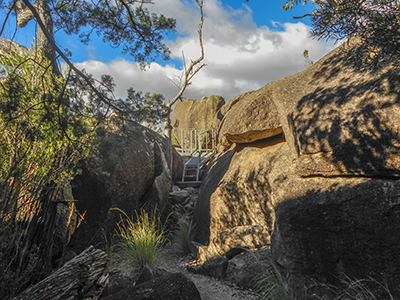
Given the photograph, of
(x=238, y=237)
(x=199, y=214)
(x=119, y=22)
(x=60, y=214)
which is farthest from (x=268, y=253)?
(x=119, y=22)

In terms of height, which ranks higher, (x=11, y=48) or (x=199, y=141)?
(x=11, y=48)

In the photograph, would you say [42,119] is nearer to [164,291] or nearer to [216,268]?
[164,291]

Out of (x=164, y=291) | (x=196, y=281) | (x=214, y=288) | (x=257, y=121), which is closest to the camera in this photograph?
(x=164, y=291)

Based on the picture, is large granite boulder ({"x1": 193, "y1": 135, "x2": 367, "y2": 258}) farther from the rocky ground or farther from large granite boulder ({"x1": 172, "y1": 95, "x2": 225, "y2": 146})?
large granite boulder ({"x1": 172, "y1": 95, "x2": 225, "y2": 146})

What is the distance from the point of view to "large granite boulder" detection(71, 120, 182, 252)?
5625 millimetres

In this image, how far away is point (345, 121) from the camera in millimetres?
3350

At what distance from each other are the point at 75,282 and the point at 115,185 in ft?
10.2

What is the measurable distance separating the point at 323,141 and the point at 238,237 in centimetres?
240

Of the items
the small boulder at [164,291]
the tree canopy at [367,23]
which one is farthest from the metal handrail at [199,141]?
the tree canopy at [367,23]

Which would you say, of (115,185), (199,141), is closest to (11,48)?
(115,185)

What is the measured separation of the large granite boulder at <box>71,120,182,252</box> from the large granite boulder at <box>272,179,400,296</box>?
11.0 feet

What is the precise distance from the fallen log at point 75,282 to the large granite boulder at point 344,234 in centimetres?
245

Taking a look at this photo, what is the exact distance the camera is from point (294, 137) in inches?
159

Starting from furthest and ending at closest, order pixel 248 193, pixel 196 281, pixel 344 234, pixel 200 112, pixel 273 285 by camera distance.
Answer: pixel 200 112 → pixel 248 193 → pixel 196 281 → pixel 273 285 → pixel 344 234
